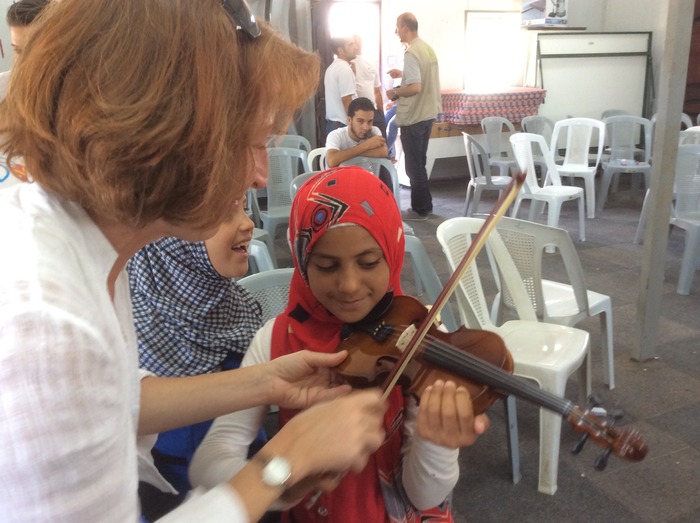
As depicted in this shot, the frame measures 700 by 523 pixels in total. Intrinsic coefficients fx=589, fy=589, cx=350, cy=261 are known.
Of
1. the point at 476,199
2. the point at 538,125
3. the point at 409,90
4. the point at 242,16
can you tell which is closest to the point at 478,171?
the point at 476,199

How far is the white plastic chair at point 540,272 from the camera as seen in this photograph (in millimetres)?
2246

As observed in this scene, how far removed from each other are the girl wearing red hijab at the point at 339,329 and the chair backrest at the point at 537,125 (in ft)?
19.0

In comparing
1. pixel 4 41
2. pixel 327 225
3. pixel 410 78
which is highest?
pixel 4 41

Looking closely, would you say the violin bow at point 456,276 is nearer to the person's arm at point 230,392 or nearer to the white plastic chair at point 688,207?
the person's arm at point 230,392

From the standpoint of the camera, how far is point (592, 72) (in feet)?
25.2

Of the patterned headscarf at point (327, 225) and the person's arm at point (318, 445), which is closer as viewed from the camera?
the person's arm at point (318, 445)

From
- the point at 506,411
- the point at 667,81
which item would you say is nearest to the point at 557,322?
the point at 506,411

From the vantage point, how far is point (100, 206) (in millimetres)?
601

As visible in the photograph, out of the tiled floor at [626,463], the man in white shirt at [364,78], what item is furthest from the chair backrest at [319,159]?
the tiled floor at [626,463]

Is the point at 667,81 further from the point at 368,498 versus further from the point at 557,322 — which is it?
the point at 368,498

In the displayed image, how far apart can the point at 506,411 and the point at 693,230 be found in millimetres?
2185

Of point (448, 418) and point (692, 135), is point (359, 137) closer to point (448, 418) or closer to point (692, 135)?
point (692, 135)

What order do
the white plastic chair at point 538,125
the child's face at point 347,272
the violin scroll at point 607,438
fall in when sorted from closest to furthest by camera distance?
1. the violin scroll at point 607,438
2. the child's face at point 347,272
3. the white plastic chair at point 538,125

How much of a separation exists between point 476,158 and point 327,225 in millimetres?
4307
